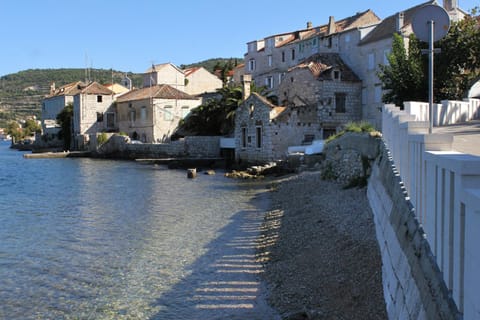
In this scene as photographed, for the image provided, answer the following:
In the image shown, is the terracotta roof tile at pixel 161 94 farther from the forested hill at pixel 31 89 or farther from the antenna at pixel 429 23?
the forested hill at pixel 31 89

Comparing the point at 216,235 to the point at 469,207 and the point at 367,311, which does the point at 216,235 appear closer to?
the point at 367,311

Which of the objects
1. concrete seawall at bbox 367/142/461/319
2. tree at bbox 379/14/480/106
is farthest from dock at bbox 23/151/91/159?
concrete seawall at bbox 367/142/461/319

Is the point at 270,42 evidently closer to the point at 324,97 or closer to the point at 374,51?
the point at 374,51

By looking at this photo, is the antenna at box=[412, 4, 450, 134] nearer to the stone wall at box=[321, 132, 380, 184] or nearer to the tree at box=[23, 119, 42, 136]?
the stone wall at box=[321, 132, 380, 184]

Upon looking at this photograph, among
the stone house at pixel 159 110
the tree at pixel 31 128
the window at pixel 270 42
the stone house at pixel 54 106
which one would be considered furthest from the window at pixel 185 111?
the tree at pixel 31 128

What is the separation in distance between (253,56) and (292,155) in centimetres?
2963

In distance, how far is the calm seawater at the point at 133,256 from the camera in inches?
380

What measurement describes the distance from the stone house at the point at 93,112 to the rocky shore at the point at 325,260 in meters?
52.6

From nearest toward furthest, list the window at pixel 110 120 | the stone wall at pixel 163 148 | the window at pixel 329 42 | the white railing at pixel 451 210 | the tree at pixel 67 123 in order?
the white railing at pixel 451 210 → the window at pixel 329 42 → the stone wall at pixel 163 148 → the window at pixel 110 120 → the tree at pixel 67 123

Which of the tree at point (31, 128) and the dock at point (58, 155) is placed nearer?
the dock at point (58, 155)

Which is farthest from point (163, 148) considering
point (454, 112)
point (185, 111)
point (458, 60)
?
point (454, 112)

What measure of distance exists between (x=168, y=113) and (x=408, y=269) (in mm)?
54933

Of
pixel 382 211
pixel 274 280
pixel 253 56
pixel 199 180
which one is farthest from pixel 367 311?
pixel 253 56

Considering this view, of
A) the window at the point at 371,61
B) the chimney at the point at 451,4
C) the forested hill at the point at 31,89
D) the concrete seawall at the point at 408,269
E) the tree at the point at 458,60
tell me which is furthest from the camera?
the forested hill at the point at 31,89
